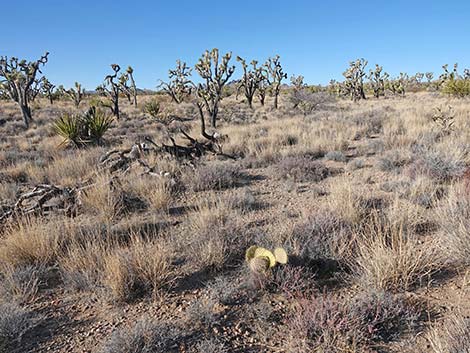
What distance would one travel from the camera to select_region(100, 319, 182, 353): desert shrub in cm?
236

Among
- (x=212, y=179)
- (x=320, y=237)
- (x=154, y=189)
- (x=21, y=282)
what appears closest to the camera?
(x=21, y=282)

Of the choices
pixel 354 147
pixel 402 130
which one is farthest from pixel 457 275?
pixel 402 130

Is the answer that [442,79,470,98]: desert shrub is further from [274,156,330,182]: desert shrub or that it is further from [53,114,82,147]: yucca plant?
[53,114,82,147]: yucca plant

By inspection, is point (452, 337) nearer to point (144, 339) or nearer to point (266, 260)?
point (266, 260)

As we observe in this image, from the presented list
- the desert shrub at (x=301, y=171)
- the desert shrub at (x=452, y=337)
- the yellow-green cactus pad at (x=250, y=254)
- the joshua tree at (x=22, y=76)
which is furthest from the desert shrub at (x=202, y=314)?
the joshua tree at (x=22, y=76)

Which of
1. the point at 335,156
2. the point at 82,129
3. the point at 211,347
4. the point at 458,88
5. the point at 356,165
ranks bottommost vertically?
the point at 211,347

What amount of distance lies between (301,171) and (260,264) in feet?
13.2

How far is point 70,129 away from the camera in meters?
10.5

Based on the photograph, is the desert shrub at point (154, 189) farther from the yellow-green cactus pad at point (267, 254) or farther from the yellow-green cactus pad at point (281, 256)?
the yellow-green cactus pad at point (281, 256)

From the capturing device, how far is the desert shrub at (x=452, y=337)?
2090 millimetres

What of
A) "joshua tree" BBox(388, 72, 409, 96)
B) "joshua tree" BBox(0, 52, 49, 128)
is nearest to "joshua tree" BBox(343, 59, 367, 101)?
"joshua tree" BBox(388, 72, 409, 96)

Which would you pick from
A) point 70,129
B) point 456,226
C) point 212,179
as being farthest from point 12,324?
point 70,129

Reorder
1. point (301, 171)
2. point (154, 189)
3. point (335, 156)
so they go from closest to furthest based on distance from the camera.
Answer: point (154, 189) → point (301, 171) → point (335, 156)

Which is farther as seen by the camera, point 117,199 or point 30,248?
point 117,199
